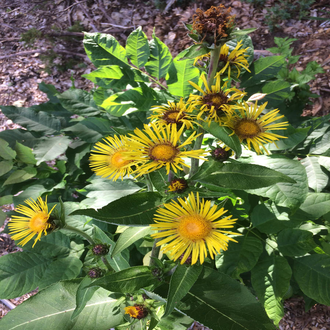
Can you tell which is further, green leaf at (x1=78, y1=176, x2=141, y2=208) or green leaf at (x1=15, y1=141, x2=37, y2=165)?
green leaf at (x1=15, y1=141, x2=37, y2=165)

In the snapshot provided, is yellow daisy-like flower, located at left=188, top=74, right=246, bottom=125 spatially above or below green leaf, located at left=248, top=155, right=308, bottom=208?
above

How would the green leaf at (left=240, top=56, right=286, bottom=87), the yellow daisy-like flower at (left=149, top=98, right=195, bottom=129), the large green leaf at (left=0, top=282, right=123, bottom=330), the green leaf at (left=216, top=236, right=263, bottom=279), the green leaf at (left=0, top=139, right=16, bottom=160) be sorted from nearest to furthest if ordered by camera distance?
1. the yellow daisy-like flower at (left=149, top=98, right=195, bottom=129)
2. the large green leaf at (left=0, top=282, right=123, bottom=330)
3. the green leaf at (left=216, top=236, right=263, bottom=279)
4. the green leaf at (left=240, top=56, right=286, bottom=87)
5. the green leaf at (left=0, top=139, right=16, bottom=160)

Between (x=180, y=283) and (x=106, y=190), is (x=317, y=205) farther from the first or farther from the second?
(x=106, y=190)

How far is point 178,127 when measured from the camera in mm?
917

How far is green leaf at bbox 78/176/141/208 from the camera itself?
1.38 meters

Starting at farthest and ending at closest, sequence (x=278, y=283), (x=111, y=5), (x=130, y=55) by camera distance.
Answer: (x=111, y=5), (x=130, y=55), (x=278, y=283)

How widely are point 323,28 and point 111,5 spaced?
2.40m

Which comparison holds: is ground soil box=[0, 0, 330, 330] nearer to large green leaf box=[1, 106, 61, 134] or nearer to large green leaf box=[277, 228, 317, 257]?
large green leaf box=[1, 106, 61, 134]

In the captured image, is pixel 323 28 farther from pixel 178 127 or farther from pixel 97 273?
pixel 97 273

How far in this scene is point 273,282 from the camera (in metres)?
1.26

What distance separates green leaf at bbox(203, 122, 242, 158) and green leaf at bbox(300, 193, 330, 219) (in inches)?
26.4

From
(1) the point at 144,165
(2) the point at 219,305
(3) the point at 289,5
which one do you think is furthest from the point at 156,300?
(3) the point at 289,5

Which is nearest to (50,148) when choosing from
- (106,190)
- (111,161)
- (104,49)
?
(106,190)

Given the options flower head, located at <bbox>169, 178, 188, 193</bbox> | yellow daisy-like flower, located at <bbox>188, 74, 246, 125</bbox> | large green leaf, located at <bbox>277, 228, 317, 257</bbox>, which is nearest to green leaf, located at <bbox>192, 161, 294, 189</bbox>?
flower head, located at <bbox>169, 178, 188, 193</bbox>
